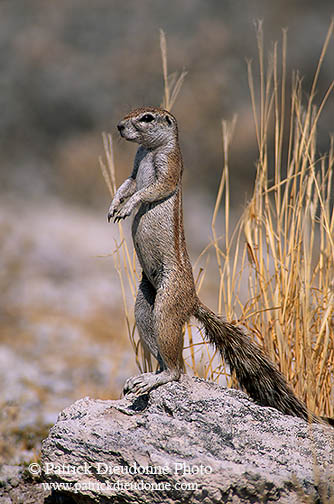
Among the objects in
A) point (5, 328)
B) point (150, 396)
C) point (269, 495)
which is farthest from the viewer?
point (5, 328)

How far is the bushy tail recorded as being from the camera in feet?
9.75

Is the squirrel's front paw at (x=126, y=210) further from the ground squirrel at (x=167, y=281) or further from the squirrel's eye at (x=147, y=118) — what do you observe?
the squirrel's eye at (x=147, y=118)

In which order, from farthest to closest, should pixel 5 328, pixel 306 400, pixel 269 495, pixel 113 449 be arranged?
pixel 5 328, pixel 306 400, pixel 113 449, pixel 269 495

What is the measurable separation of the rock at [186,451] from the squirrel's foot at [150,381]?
0.12ft

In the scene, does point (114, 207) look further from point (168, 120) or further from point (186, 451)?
point (186, 451)

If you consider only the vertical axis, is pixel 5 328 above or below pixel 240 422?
above

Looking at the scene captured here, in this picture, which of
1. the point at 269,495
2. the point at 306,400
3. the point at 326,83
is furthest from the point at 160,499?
the point at 326,83

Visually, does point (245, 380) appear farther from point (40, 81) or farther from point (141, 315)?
point (40, 81)

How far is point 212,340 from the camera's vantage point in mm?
3039

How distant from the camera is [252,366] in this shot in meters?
2.98

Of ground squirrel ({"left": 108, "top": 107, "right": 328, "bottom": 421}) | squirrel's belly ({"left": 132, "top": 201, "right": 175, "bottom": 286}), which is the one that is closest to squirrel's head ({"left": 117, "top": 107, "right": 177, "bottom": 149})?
ground squirrel ({"left": 108, "top": 107, "right": 328, "bottom": 421})

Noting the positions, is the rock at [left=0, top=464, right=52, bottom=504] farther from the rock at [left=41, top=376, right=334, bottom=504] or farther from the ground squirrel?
the ground squirrel

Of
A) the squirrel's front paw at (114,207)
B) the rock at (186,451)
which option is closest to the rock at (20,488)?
the rock at (186,451)

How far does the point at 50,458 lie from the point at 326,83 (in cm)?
873
